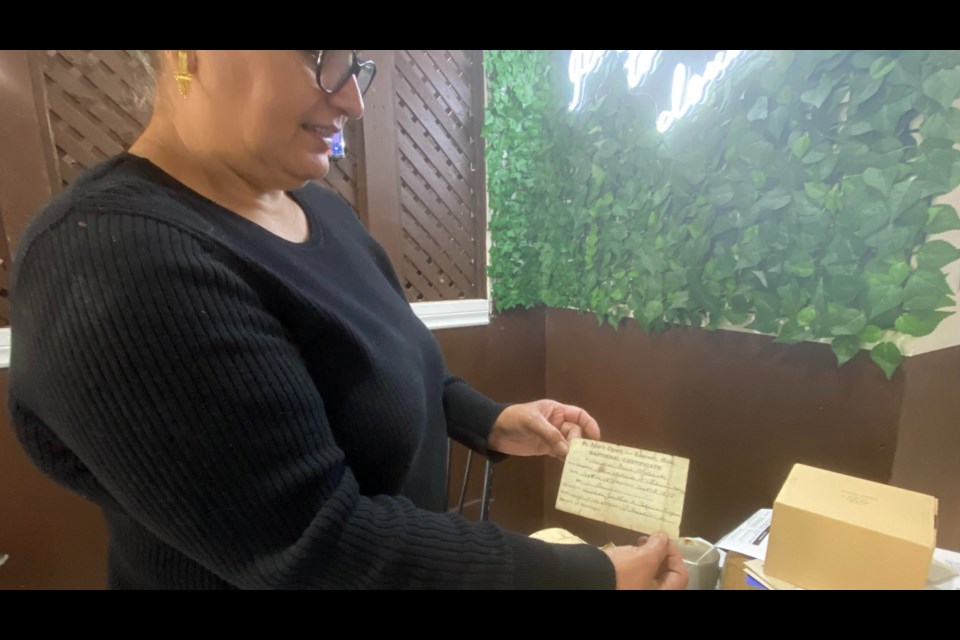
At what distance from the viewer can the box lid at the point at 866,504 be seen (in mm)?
662

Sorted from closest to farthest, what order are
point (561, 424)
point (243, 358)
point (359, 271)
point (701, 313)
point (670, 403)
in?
point (243, 358), point (359, 271), point (561, 424), point (701, 313), point (670, 403)

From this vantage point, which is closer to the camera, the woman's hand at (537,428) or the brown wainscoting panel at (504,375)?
the woman's hand at (537,428)

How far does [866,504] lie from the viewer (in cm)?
71

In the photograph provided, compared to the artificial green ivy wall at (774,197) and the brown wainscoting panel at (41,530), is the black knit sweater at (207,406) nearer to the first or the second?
the artificial green ivy wall at (774,197)

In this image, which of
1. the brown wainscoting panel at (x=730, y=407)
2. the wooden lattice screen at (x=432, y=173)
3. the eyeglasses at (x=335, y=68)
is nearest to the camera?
the eyeglasses at (x=335, y=68)

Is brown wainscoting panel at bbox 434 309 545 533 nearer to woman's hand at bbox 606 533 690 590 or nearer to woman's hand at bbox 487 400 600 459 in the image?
woman's hand at bbox 487 400 600 459

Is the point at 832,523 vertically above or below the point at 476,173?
below

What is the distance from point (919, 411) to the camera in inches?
36.0

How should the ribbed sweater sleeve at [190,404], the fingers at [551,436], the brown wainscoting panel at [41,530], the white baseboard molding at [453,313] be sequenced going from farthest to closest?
1. the white baseboard molding at [453,313]
2. the brown wainscoting panel at [41,530]
3. the fingers at [551,436]
4. the ribbed sweater sleeve at [190,404]

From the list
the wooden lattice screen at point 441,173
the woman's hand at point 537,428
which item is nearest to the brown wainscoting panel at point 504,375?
the wooden lattice screen at point 441,173
